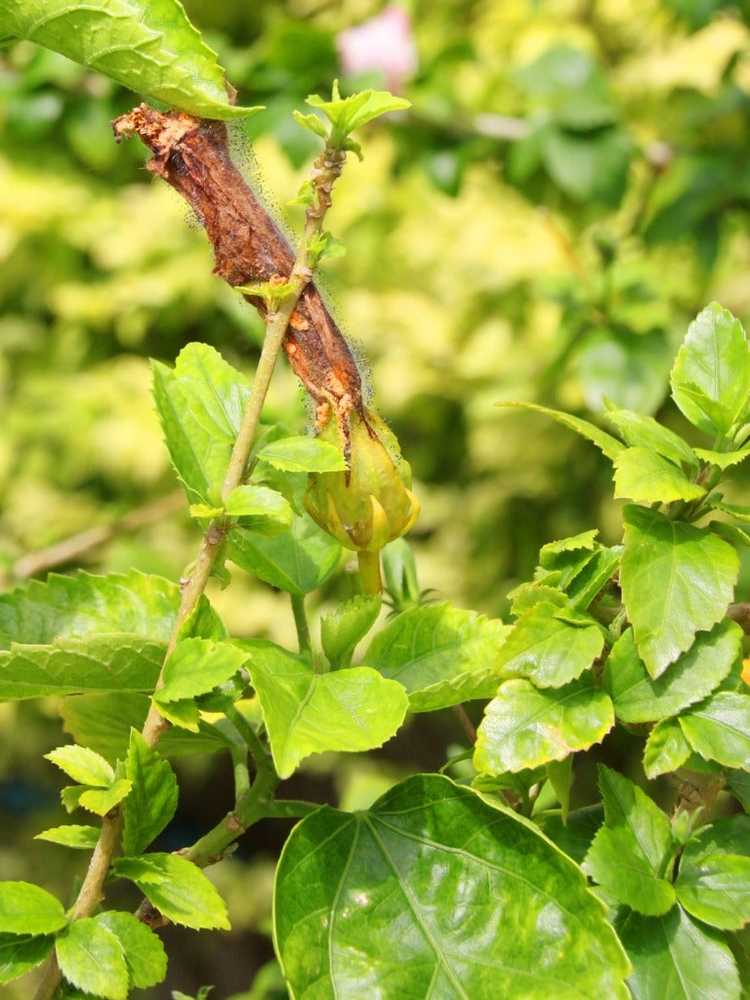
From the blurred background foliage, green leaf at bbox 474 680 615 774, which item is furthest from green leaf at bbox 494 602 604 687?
the blurred background foliage

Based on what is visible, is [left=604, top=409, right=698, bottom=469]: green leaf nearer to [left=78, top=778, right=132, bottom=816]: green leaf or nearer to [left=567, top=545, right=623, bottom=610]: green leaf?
[left=567, top=545, right=623, bottom=610]: green leaf

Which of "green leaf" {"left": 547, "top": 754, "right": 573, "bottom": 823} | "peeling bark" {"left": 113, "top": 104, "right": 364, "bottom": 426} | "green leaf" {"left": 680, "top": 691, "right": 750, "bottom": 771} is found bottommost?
"green leaf" {"left": 547, "top": 754, "right": 573, "bottom": 823}

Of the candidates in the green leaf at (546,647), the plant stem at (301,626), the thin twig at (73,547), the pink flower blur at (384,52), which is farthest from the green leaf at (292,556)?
the pink flower blur at (384,52)

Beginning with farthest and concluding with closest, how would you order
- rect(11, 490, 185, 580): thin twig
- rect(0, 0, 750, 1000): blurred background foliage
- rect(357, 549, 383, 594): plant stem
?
1. rect(0, 0, 750, 1000): blurred background foliage
2. rect(11, 490, 185, 580): thin twig
3. rect(357, 549, 383, 594): plant stem

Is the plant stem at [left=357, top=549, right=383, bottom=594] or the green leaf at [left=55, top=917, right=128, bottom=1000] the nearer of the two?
the green leaf at [left=55, top=917, right=128, bottom=1000]

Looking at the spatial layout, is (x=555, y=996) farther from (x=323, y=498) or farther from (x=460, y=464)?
(x=460, y=464)

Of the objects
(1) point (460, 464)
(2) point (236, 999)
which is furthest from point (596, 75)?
A: (2) point (236, 999)

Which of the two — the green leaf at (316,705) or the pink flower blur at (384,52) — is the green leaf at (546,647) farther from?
the pink flower blur at (384,52)
